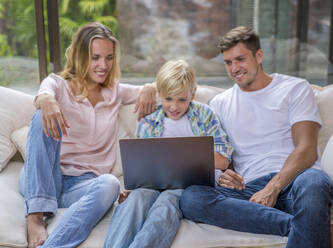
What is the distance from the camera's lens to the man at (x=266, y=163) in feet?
4.79

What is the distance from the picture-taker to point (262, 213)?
150cm

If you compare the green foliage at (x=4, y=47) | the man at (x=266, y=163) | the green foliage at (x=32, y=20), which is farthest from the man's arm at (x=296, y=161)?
the green foliage at (x=4, y=47)

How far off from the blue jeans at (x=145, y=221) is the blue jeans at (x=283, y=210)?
0.08 meters

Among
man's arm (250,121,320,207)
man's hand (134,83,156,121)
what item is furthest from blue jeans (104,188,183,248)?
man's hand (134,83,156,121)

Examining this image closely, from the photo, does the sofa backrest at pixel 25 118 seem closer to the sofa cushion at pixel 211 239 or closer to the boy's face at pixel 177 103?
the boy's face at pixel 177 103

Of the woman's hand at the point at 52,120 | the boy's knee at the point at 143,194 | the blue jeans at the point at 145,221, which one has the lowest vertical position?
the blue jeans at the point at 145,221

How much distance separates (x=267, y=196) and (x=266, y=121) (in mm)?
394

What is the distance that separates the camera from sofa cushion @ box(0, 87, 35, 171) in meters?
1.99

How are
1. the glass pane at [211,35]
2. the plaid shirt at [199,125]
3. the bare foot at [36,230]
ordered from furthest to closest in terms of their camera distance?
the glass pane at [211,35]
the plaid shirt at [199,125]
the bare foot at [36,230]

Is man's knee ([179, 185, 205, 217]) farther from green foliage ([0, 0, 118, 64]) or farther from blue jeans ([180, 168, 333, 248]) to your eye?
green foliage ([0, 0, 118, 64])

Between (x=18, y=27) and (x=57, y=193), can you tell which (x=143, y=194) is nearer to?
(x=57, y=193)

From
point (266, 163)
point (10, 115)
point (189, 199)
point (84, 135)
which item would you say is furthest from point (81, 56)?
point (266, 163)

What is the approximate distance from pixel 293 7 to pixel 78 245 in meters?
2.21

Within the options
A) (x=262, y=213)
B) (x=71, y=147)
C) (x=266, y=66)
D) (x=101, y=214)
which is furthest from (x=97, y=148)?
(x=266, y=66)
